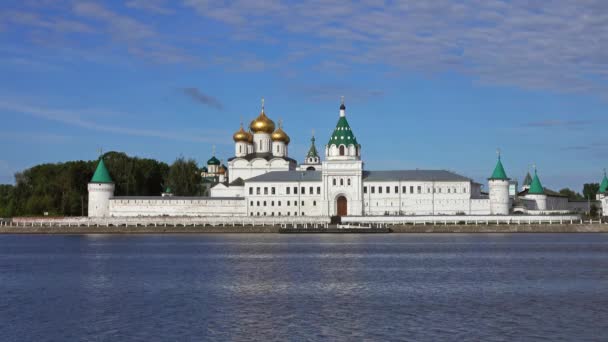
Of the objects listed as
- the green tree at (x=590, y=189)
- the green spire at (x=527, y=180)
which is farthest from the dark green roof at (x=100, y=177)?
the green tree at (x=590, y=189)

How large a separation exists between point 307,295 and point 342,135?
4614cm

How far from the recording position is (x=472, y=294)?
25.2m

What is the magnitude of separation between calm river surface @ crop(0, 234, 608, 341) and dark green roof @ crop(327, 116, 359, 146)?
2748cm

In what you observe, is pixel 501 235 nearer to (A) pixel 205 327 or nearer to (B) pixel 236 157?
(B) pixel 236 157

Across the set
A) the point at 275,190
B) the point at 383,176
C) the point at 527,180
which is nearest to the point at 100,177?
the point at 275,190

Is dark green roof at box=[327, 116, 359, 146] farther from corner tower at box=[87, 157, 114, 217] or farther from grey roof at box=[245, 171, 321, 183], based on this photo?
corner tower at box=[87, 157, 114, 217]

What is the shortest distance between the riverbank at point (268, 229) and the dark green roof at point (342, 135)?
9.16 metres

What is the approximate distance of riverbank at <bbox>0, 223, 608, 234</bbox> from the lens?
6223cm

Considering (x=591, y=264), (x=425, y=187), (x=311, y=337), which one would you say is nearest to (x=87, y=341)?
(x=311, y=337)

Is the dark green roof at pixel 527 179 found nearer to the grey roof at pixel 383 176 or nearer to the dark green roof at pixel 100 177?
the grey roof at pixel 383 176

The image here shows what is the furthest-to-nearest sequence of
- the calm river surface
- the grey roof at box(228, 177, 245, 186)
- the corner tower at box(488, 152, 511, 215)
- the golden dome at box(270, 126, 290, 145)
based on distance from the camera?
the golden dome at box(270, 126, 290, 145), the grey roof at box(228, 177, 245, 186), the corner tower at box(488, 152, 511, 215), the calm river surface

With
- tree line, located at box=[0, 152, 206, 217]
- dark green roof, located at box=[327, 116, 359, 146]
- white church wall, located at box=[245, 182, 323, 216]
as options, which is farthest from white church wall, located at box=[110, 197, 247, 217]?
dark green roof, located at box=[327, 116, 359, 146]

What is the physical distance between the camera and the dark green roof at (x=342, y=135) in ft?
232

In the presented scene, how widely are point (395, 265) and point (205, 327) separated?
15.9 meters
